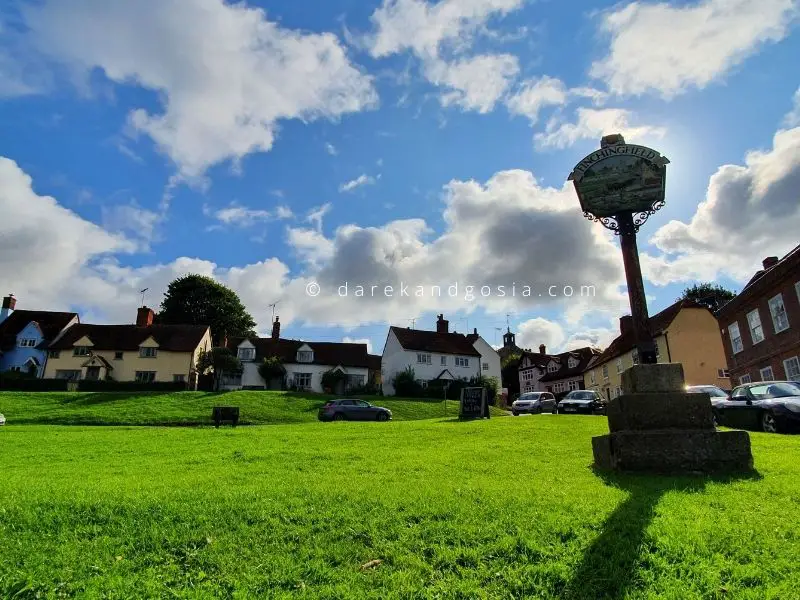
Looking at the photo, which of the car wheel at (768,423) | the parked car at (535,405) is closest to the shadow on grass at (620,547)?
the car wheel at (768,423)

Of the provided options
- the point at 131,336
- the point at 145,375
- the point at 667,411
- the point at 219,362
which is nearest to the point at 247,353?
the point at 219,362

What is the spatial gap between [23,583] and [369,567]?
2.97 metres

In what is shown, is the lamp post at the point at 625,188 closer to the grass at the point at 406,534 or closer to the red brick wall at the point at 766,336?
the grass at the point at 406,534

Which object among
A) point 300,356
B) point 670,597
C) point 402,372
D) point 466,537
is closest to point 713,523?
point 670,597

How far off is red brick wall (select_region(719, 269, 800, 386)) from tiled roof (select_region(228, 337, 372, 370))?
37.1 m

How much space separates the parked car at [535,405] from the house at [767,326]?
38.3ft

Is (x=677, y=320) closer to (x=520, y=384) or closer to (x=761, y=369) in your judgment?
(x=761, y=369)

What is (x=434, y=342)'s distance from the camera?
57875mm

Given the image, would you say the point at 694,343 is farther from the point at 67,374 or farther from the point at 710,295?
the point at 67,374

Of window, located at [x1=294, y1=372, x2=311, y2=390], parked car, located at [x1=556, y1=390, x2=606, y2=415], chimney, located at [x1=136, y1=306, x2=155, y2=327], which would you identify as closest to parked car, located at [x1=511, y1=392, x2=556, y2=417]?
parked car, located at [x1=556, y1=390, x2=606, y2=415]

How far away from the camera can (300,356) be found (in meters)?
56.1

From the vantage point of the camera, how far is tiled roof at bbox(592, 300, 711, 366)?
42.1 meters

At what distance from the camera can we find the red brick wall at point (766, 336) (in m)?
25.1

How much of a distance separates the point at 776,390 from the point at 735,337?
60.3ft
